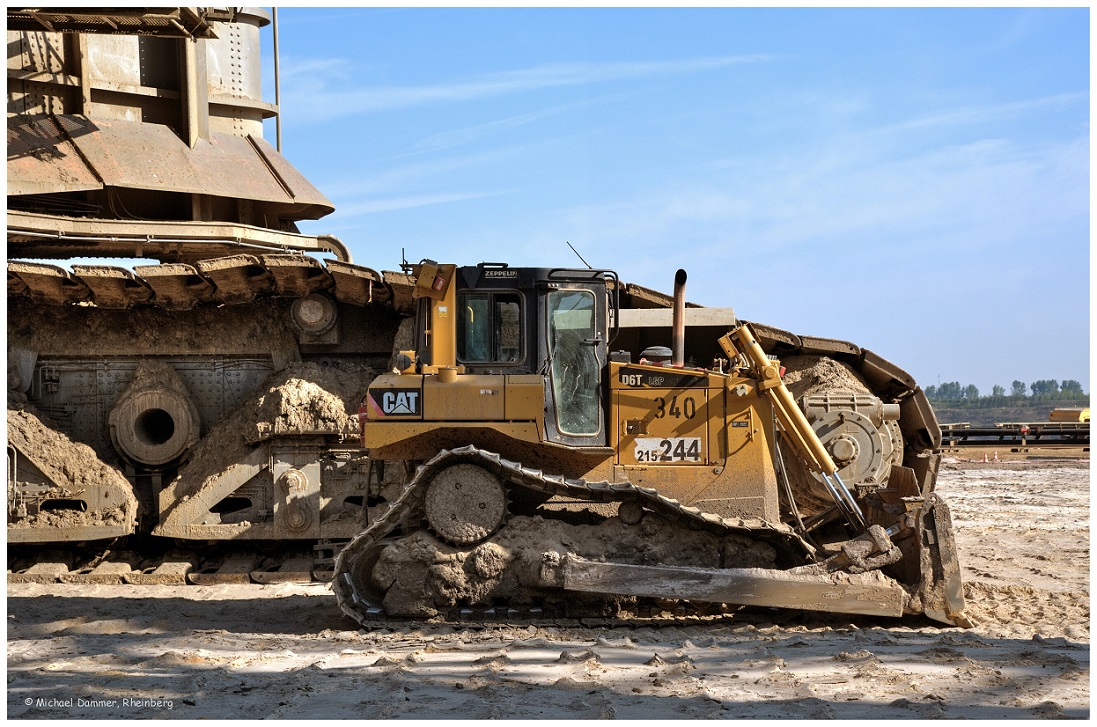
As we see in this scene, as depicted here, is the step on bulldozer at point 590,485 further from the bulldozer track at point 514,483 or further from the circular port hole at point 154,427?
the circular port hole at point 154,427

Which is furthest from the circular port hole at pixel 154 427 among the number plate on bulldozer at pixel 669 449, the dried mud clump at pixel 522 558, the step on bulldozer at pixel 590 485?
the number plate on bulldozer at pixel 669 449

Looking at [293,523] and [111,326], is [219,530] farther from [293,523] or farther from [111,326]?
[111,326]

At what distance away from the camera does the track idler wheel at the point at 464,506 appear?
8367 mm

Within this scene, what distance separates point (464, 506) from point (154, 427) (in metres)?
5.07

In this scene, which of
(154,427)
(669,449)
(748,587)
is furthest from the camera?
(154,427)

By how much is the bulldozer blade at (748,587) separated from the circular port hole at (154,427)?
5595 mm

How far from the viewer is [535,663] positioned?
6832mm

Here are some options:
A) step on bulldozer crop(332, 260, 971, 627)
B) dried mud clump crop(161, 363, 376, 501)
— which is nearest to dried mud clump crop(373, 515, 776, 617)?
step on bulldozer crop(332, 260, 971, 627)

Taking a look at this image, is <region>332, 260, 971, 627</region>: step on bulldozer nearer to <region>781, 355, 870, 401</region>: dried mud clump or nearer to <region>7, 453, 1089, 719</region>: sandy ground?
<region>7, 453, 1089, 719</region>: sandy ground

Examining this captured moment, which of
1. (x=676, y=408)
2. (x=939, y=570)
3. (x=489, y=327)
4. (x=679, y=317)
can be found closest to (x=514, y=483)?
(x=489, y=327)

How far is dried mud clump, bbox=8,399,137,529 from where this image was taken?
11.1 metres

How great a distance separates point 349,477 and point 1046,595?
662 cm

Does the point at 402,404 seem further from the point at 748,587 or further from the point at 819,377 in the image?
the point at 819,377

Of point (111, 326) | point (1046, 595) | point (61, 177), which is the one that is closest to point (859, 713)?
point (1046, 595)
